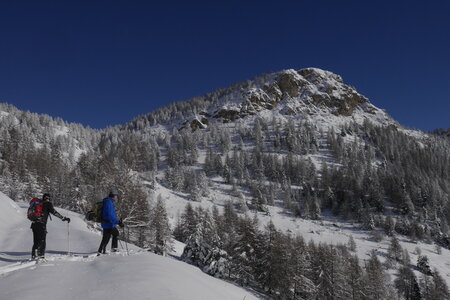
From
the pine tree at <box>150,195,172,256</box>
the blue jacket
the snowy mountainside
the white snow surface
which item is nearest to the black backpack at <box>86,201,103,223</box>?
the blue jacket

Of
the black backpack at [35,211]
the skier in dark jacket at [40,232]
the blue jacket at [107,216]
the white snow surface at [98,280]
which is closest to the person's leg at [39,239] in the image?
the skier in dark jacket at [40,232]

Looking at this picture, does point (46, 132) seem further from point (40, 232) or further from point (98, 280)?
point (98, 280)

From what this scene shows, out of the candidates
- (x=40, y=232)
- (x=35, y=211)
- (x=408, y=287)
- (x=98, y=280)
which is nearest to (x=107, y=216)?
(x=40, y=232)

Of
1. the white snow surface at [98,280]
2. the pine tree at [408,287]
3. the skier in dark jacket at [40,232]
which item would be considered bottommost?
the pine tree at [408,287]

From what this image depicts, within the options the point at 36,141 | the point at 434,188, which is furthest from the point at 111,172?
the point at 36,141

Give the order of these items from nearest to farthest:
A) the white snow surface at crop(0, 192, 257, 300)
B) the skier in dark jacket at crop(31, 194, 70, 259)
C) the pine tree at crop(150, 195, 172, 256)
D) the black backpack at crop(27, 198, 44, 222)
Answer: the white snow surface at crop(0, 192, 257, 300) → the skier in dark jacket at crop(31, 194, 70, 259) → the black backpack at crop(27, 198, 44, 222) → the pine tree at crop(150, 195, 172, 256)

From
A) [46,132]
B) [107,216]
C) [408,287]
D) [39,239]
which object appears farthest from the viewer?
[46,132]

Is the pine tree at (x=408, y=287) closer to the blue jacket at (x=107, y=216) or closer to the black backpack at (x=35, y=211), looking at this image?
the blue jacket at (x=107, y=216)

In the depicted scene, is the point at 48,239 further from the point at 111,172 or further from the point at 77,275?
the point at 111,172

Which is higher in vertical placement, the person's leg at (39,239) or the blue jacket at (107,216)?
the blue jacket at (107,216)

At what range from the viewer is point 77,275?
275 inches

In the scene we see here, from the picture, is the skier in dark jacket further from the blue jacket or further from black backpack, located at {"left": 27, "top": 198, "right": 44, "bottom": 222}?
the blue jacket

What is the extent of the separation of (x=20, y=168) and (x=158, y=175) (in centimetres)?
6880

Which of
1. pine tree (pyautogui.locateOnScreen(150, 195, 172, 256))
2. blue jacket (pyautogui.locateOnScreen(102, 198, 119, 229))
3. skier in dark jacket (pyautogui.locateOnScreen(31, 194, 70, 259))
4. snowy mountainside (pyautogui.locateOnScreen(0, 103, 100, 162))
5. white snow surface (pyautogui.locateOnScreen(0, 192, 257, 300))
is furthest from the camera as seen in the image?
snowy mountainside (pyautogui.locateOnScreen(0, 103, 100, 162))
